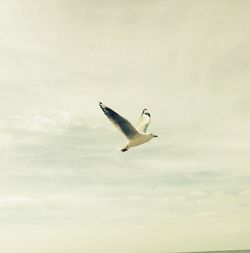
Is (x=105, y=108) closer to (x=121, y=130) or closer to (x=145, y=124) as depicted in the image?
(x=121, y=130)

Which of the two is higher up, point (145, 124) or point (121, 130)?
point (145, 124)

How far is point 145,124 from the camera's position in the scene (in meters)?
27.5

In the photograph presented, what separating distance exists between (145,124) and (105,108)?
6206 mm

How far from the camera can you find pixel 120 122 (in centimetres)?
2236

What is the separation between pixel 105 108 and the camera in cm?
2197

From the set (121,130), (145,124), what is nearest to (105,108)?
(121,130)

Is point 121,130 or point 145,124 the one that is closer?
point 121,130

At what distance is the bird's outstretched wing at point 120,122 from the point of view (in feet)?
72.0

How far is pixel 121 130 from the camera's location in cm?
2283

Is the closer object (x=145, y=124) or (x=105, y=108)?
(x=105, y=108)

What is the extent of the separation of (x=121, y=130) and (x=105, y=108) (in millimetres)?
1805

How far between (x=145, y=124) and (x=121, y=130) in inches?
197

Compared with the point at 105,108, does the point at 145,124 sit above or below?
above

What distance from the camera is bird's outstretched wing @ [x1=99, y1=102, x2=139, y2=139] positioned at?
22.0 meters
